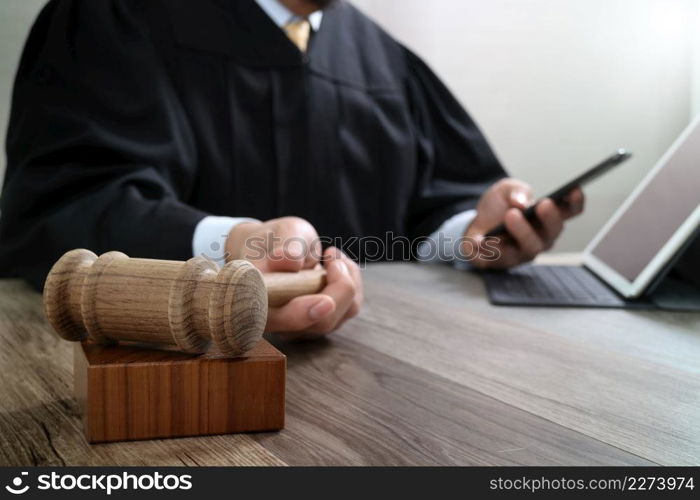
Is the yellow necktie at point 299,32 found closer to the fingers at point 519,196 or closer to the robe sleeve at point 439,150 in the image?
the robe sleeve at point 439,150

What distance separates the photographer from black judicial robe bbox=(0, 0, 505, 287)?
1.16 meters

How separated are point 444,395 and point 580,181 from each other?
2.50 feet

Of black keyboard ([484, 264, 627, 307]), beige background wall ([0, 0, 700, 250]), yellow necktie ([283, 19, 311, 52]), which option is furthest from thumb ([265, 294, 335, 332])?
beige background wall ([0, 0, 700, 250])

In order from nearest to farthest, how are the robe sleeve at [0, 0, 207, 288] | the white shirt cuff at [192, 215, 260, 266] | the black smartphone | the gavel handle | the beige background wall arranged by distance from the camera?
the gavel handle → the white shirt cuff at [192, 215, 260, 266] → the robe sleeve at [0, 0, 207, 288] → the black smartphone → the beige background wall

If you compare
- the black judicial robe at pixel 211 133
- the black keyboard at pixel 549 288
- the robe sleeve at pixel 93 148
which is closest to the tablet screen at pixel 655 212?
the black keyboard at pixel 549 288

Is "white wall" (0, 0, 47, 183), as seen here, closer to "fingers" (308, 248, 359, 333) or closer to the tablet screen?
"fingers" (308, 248, 359, 333)

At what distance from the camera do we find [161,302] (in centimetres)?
54

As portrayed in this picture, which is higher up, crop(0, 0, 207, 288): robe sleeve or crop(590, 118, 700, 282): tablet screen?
crop(590, 118, 700, 282): tablet screen

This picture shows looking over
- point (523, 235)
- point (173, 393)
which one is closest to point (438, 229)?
point (523, 235)

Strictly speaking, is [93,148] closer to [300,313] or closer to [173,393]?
[300,313]

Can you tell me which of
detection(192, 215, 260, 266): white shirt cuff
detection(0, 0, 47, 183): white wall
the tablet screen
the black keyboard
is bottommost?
detection(0, 0, 47, 183): white wall

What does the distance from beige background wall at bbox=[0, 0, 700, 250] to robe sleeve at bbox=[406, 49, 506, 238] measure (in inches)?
23.7

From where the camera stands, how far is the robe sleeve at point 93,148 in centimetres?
109
